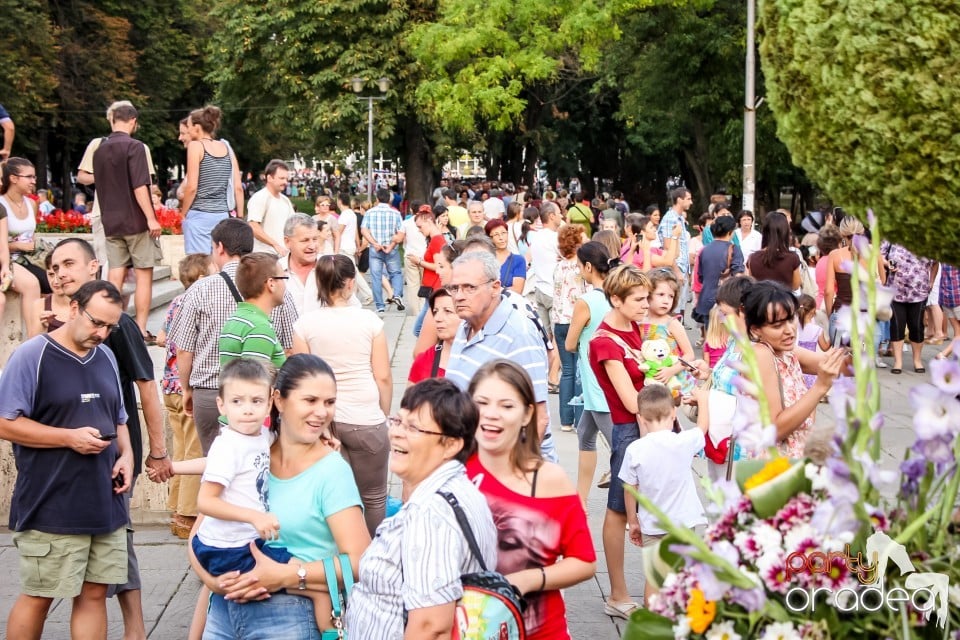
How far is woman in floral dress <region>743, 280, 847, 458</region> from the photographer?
Result: 4.93m

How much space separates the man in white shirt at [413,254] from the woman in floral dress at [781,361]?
419 inches

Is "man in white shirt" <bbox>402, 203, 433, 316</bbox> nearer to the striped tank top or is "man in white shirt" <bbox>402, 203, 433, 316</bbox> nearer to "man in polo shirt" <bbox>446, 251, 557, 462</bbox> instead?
the striped tank top

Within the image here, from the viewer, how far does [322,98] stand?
39.1 m

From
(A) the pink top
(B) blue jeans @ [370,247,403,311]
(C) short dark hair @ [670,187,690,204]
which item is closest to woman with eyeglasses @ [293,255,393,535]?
(A) the pink top

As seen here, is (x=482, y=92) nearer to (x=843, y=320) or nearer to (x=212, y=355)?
(x=212, y=355)

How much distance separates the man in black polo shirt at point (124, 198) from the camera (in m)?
10.4

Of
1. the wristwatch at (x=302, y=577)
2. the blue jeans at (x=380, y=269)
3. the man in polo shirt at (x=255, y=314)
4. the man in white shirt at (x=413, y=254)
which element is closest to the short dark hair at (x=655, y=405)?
the man in polo shirt at (x=255, y=314)

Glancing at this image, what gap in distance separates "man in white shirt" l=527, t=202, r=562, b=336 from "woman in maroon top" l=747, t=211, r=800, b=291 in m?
2.57

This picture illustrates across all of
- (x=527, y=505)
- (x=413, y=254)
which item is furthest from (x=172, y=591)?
(x=413, y=254)

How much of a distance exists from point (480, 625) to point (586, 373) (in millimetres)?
4089

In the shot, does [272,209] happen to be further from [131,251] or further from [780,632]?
[780,632]

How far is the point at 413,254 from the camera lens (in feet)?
53.7

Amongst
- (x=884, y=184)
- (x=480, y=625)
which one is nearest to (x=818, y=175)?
(x=884, y=184)

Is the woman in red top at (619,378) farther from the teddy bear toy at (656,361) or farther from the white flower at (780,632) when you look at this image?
the white flower at (780,632)
